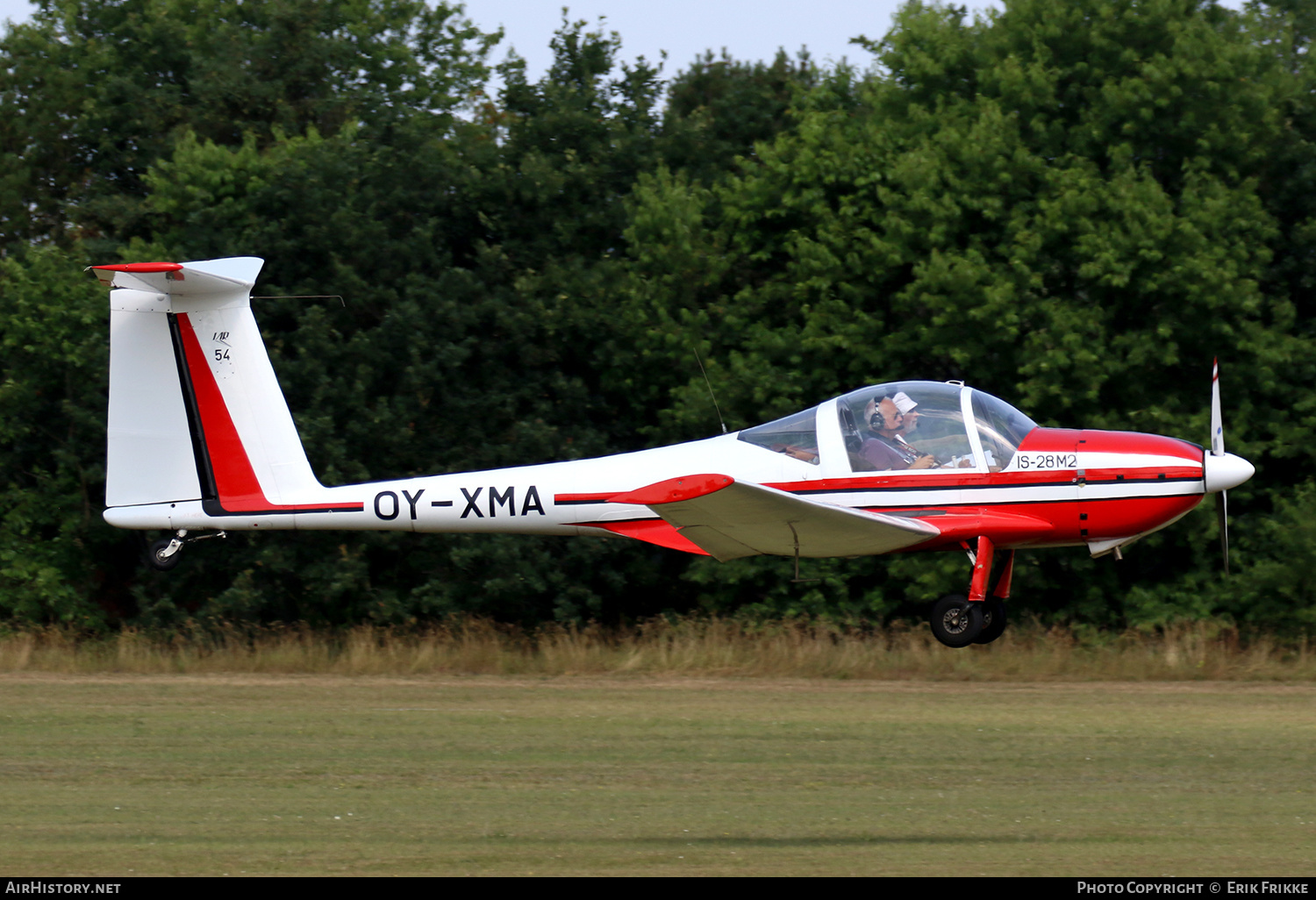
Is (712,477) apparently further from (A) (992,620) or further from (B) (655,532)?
(A) (992,620)

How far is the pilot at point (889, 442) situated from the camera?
448 inches

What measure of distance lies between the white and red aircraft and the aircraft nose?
0.02 metres

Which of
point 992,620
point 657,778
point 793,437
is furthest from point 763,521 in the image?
point 657,778

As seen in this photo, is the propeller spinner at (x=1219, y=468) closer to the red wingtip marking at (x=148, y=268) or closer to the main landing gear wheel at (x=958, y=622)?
the main landing gear wheel at (x=958, y=622)

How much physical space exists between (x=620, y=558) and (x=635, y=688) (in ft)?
16.3

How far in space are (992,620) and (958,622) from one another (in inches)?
14.5

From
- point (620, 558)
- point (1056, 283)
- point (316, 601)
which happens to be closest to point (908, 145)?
point (1056, 283)

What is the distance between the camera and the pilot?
11383mm

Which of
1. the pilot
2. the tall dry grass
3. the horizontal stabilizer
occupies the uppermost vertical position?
the horizontal stabilizer

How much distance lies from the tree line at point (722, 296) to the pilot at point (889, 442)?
29.6ft

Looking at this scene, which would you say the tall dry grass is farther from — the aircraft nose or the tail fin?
the aircraft nose

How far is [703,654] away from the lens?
19.1 m

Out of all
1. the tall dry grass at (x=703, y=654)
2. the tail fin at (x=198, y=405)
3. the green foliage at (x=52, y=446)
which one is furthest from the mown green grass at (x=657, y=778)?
the green foliage at (x=52, y=446)

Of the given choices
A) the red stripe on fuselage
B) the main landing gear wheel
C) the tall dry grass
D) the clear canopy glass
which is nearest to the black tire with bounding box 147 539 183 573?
the red stripe on fuselage
